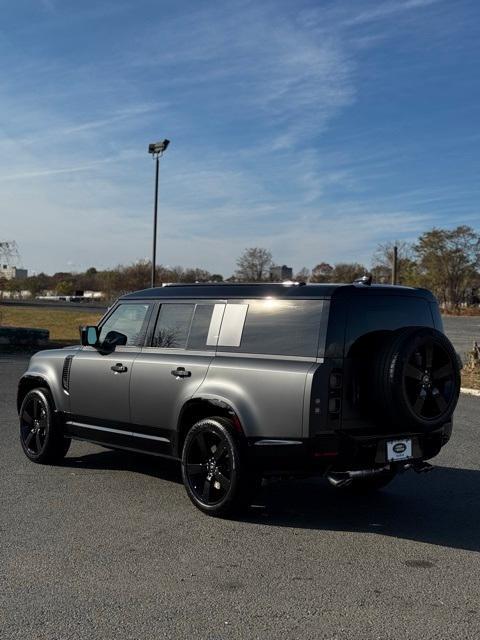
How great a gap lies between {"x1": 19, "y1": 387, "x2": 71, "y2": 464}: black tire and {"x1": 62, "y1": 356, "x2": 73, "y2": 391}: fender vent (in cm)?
32

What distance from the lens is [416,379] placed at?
535cm

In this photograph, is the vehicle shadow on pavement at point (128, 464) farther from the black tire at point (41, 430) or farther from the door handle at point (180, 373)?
the door handle at point (180, 373)

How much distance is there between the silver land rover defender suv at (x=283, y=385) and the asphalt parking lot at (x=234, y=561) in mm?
421

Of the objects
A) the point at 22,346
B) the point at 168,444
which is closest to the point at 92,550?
the point at 168,444

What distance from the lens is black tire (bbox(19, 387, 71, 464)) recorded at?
291 inches

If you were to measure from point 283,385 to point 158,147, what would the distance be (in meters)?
23.8

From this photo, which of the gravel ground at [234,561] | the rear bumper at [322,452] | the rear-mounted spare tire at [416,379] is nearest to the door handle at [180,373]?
the rear bumper at [322,452]

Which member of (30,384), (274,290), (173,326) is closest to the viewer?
(274,290)

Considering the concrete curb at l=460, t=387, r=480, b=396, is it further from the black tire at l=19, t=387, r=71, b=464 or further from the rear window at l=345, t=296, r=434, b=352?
the black tire at l=19, t=387, r=71, b=464

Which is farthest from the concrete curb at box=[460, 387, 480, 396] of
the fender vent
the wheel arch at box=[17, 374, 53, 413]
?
the fender vent

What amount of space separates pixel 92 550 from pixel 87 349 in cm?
276

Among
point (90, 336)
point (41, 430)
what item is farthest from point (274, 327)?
point (41, 430)

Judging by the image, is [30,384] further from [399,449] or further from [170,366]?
[399,449]

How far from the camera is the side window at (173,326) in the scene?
6359mm
